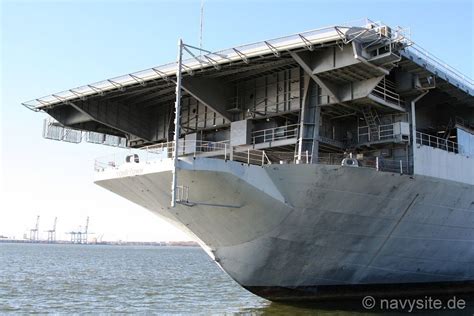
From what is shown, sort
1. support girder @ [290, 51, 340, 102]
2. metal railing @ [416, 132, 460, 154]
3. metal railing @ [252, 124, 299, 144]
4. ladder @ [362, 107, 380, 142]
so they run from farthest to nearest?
metal railing @ [416, 132, 460, 154] → metal railing @ [252, 124, 299, 144] → ladder @ [362, 107, 380, 142] → support girder @ [290, 51, 340, 102]

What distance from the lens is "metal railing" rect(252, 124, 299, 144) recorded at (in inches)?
655

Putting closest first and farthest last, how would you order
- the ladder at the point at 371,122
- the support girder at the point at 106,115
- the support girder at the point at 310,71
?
the support girder at the point at 310,71, the ladder at the point at 371,122, the support girder at the point at 106,115

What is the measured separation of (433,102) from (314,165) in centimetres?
739

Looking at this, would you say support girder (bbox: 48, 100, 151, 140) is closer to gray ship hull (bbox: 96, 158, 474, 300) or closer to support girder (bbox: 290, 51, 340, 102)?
gray ship hull (bbox: 96, 158, 474, 300)

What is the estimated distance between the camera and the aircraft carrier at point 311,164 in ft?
46.8

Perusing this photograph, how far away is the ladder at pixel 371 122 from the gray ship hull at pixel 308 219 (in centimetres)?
181

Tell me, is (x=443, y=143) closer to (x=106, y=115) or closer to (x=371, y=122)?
(x=371, y=122)

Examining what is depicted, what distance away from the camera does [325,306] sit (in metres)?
16.6

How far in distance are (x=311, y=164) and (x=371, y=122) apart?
342 cm

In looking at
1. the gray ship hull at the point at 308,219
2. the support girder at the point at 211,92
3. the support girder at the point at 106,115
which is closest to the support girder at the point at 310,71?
the gray ship hull at the point at 308,219

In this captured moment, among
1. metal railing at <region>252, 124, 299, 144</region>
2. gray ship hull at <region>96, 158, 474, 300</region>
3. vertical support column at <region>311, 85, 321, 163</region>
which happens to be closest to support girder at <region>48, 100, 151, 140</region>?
gray ship hull at <region>96, 158, 474, 300</region>

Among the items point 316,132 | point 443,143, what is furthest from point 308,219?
point 443,143

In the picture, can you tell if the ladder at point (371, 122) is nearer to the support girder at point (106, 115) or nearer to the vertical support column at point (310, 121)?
the vertical support column at point (310, 121)

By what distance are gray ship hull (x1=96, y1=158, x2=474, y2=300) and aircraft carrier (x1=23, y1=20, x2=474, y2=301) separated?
1.6 inches
